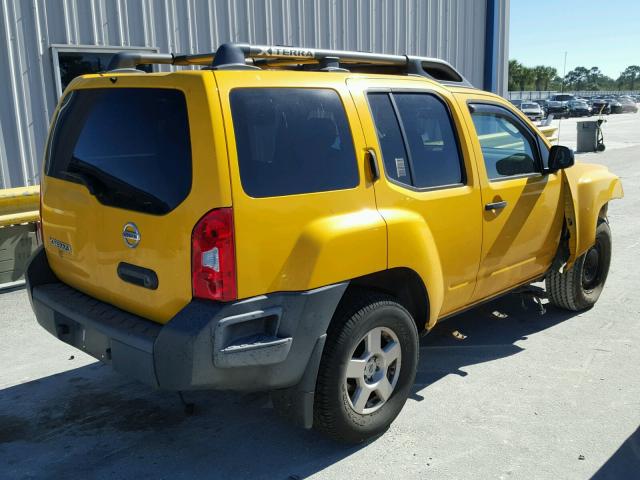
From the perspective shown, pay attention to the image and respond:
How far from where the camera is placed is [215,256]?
272 cm

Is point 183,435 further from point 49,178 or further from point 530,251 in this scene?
point 530,251

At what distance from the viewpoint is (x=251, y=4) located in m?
9.38

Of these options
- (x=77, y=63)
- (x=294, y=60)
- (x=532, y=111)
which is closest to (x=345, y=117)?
(x=294, y=60)

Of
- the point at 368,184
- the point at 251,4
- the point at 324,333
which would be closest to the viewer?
the point at 324,333

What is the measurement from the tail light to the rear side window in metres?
0.20

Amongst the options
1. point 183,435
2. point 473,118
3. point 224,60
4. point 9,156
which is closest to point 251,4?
point 9,156

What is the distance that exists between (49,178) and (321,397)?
200cm

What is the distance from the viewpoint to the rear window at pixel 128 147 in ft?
9.25

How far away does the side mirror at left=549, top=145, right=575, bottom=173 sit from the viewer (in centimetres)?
457

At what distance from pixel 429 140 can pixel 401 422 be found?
1.69 m

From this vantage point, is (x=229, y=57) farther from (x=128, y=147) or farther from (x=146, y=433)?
(x=146, y=433)

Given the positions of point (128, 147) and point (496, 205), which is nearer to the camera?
point (128, 147)

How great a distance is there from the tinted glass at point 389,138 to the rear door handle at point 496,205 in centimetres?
77

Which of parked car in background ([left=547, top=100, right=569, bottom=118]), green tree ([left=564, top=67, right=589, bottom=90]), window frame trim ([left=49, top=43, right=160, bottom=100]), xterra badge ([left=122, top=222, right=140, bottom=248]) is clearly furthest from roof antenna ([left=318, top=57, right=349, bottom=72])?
green tree ([left=564, top=67, right=589, bottom=90])
